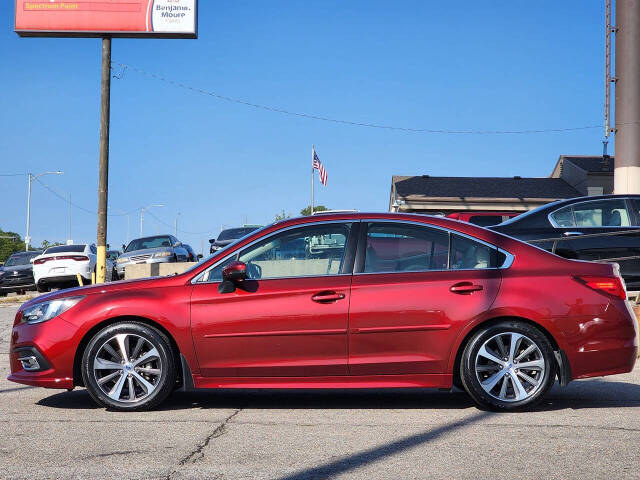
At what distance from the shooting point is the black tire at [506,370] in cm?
634

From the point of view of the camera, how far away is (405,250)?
6.59m

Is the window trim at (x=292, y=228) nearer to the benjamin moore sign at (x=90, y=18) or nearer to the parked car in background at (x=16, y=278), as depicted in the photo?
the parked car in background at (x=16, y=278)

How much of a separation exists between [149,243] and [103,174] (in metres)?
3.81

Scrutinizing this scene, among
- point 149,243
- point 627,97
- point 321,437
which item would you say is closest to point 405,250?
point 321,437

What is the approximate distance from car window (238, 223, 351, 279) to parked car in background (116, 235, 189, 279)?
65.3 ft

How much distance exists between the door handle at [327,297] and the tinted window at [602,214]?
589 centimetres

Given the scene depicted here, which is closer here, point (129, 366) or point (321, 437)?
point (321, 437)

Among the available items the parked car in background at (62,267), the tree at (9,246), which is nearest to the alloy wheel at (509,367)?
the parked car in background at (62,267)

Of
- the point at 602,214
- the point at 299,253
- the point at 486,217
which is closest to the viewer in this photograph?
the point at 299,253

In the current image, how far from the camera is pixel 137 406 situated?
6445 millimetres

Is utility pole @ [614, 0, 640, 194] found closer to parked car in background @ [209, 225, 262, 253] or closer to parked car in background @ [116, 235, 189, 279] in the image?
parked car in background @ [209, 225, 262, 253]

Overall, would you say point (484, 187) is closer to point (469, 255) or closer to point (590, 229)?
point (590, 229)

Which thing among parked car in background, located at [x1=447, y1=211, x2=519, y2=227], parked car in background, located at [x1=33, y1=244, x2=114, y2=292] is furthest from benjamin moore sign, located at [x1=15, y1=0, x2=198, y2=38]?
parked car in background, located at [x1=447, y1=211, x2=519, y2=227]

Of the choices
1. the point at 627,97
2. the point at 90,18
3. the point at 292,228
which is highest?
the point at 90,18
